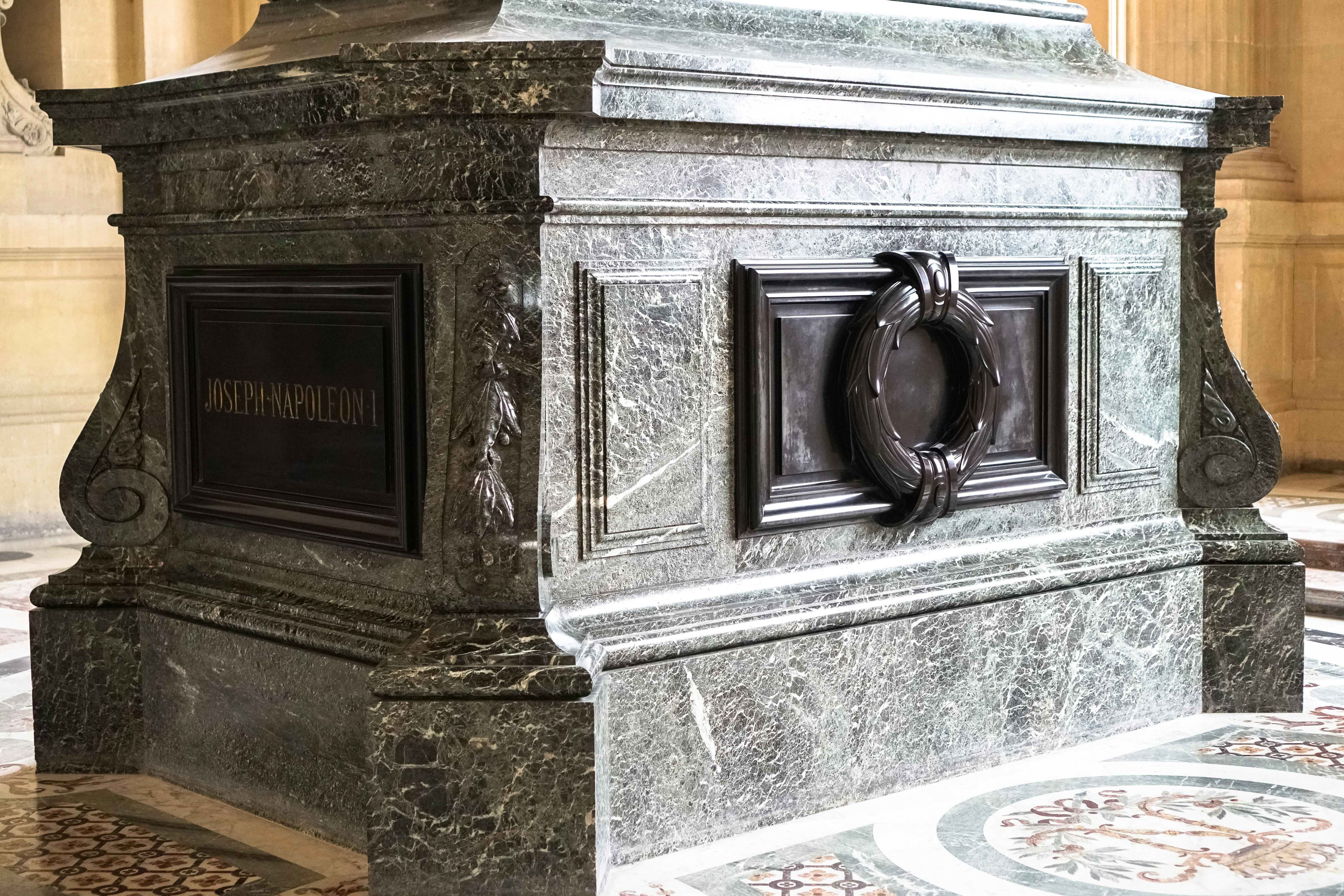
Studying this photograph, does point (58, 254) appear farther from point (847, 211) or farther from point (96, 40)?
point (847, 211)

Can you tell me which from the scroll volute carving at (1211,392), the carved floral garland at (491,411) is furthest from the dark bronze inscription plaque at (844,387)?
the carved floral garland at (491,411)

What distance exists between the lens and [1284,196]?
1055 cm

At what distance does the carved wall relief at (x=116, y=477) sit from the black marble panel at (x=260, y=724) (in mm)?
238

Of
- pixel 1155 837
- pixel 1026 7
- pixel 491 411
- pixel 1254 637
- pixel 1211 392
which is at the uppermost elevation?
pixel 1026 7

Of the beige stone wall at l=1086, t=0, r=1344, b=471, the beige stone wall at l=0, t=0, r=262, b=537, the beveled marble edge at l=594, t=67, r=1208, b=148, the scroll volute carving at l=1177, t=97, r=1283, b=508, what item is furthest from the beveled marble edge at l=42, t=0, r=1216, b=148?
the beige stone wall at l=1086, t=0, r=1344, b=471

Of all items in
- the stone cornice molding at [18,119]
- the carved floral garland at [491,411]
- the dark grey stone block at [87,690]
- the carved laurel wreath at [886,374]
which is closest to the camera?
the carved floral garland at [491,411]

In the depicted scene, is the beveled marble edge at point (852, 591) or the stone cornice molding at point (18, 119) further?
the stone cornice molding at point (18, 119)

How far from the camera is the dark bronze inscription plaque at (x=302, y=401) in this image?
359 centimetres

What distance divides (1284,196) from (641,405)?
26.4 ft

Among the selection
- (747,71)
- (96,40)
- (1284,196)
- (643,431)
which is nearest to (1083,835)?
(643,431)

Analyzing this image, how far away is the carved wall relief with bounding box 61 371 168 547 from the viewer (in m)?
4.28

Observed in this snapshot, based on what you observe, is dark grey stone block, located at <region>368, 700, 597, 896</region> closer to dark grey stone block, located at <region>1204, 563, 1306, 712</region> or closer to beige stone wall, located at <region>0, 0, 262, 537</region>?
dark grey stone block, located at <region>1204, 563, 1306, 712</region>

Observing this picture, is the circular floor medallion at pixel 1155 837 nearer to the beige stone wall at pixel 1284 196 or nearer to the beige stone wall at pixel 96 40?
the beige stone wall at pixel 96 40

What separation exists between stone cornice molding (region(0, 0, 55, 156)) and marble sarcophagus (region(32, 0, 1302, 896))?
480 cm
